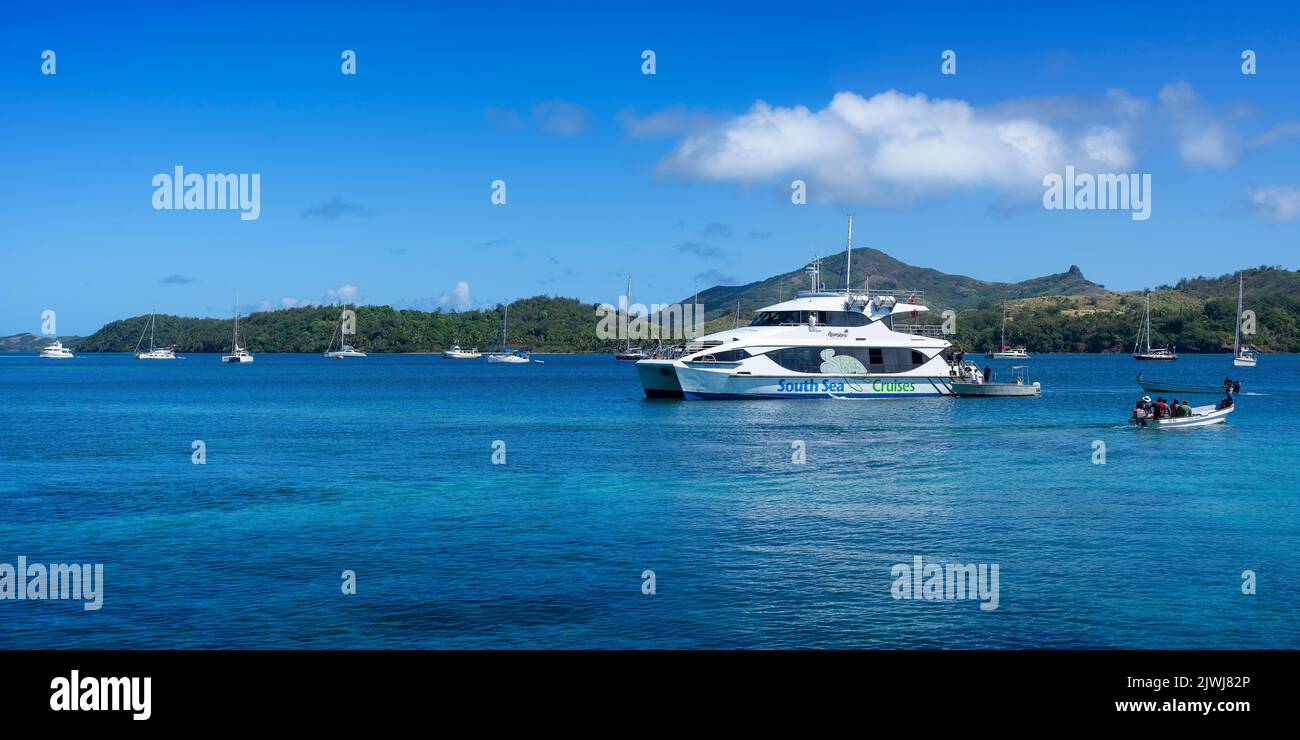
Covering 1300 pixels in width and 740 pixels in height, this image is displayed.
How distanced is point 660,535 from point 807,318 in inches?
1902

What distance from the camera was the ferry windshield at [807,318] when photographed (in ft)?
236

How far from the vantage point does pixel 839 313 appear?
72.6 meters

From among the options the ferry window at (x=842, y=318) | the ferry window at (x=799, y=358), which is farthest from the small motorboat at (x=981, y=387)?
the ferry window at (x=799, y=358)

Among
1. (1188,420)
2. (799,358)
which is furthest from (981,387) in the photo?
(1188,420)

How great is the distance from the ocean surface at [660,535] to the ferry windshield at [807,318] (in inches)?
661

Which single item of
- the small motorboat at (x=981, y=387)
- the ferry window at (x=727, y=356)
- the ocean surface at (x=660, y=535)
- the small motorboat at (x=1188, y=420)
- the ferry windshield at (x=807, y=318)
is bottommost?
the ocean surface at (x=660, y=535)

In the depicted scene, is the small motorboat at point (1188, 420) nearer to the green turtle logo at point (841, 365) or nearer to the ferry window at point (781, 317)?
the green turtle logo at point (841, 365)

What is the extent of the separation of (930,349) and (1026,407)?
819 centimetres

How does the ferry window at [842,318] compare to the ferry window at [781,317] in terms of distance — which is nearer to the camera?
the ferry window at [781,317]

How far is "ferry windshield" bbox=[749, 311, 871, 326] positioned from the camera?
2832 inches

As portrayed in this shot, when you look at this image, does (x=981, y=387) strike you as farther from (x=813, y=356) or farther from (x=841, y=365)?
(x=813, y=356)

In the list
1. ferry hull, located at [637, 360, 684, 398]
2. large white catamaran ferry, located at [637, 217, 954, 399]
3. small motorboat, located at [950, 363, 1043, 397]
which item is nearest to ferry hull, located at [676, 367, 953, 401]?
large white catamaran ferry, located at [637, 217, 954, 399]

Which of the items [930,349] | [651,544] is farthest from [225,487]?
[930,349]
